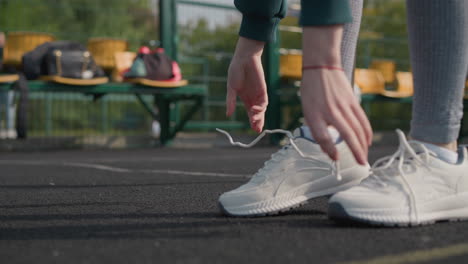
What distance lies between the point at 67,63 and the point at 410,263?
16.7ft

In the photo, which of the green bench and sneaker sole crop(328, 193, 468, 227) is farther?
the green bench

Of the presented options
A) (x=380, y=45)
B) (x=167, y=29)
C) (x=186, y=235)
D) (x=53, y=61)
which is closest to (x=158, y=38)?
(x=167, y=29)

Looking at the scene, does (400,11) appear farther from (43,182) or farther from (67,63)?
(43,182)

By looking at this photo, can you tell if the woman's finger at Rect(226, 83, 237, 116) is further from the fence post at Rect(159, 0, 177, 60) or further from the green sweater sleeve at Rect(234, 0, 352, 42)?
the fence post at Rect(159, 0, 177, 60)

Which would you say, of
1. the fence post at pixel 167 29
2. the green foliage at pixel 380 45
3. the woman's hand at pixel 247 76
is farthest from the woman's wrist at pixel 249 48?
the green foliage at pixel 380 45

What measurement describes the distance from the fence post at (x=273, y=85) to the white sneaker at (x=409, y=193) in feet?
18.3

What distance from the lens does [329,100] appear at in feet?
3.38

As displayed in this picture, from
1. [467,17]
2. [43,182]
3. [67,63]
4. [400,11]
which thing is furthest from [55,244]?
[400,11]

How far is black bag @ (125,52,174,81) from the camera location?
19.7 feet

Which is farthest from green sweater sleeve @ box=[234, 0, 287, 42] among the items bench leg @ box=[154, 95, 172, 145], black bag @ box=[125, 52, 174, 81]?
bench leg @ box=[154, 95, 172, 145]

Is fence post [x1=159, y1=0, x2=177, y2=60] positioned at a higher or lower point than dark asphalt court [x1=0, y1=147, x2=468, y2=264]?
higher

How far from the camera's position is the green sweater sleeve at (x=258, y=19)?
1466 millimetres

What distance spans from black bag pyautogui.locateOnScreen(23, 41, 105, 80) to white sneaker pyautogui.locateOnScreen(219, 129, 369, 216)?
4458mm

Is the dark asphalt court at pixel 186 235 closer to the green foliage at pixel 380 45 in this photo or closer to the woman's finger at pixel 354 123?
the woman's finger at pixel 354 123
